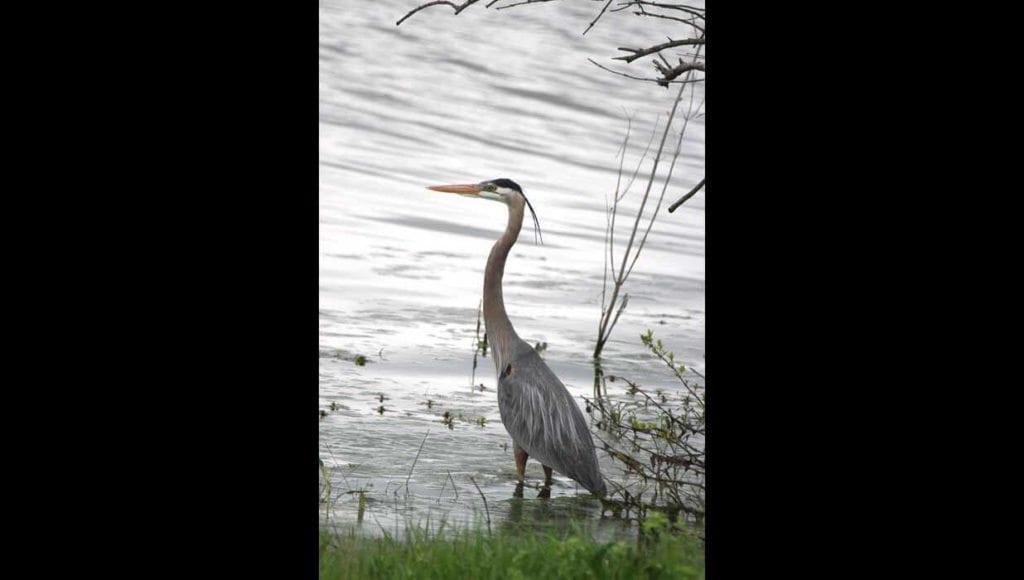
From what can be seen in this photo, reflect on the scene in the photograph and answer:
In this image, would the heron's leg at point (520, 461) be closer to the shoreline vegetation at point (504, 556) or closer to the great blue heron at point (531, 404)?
the great blue heron at point (531, 404)

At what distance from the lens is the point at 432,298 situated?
306 centimetres

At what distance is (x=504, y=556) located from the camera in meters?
2.51

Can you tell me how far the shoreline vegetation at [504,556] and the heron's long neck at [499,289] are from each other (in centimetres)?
78

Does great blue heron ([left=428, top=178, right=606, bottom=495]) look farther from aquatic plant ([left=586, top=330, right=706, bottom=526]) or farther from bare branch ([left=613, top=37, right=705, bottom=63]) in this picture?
bare branch ([left=613, top=37, right=705, bottom=63])

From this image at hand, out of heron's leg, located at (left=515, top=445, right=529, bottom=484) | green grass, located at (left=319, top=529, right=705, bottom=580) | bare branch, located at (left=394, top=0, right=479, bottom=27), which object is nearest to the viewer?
green grass, located at (left=319, top=529, right=705, bottom=580)

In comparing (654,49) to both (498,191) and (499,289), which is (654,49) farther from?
(499,289)

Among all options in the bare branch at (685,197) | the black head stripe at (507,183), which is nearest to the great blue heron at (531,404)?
the black head stripe at (507,183)

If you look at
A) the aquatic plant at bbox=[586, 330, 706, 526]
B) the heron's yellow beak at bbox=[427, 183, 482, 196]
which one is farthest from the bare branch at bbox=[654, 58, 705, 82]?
the aquatic plant at bbox=[586, 330, 706, 526]

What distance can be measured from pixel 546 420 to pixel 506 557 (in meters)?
1.09

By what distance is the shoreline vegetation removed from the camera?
2400mm
